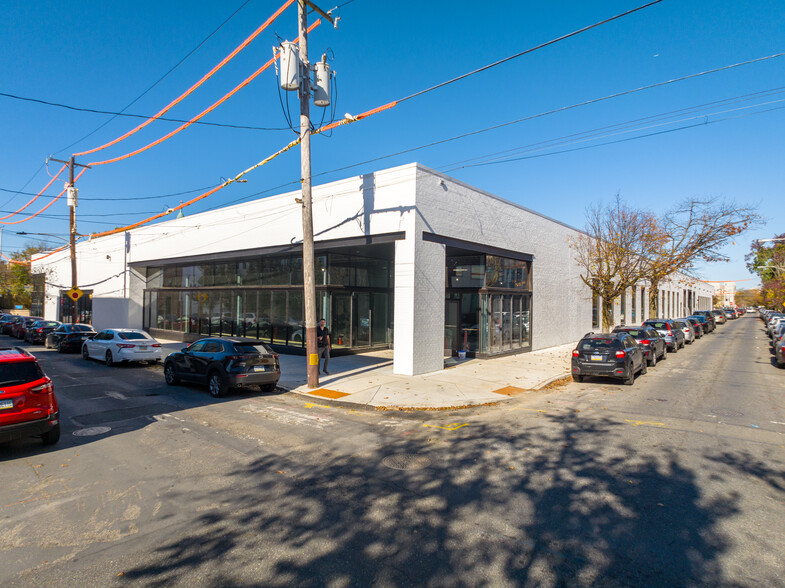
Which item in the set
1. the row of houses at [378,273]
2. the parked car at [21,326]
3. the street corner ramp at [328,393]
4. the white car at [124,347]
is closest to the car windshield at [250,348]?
the street corner ramp at [328,393]

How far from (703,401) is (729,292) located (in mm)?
195522

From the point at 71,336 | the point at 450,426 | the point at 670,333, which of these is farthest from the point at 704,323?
the point at 71,336

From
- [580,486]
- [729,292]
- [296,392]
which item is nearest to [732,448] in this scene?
[580,486]

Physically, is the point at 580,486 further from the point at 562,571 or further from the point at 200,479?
the point at 200,479

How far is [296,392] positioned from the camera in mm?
12734

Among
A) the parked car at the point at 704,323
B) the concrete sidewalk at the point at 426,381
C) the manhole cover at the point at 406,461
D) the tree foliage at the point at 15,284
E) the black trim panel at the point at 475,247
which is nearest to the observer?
the manhole cover at the point at 406,461

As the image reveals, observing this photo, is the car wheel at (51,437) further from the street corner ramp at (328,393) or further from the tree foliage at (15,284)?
the tree foliage at (15,284)

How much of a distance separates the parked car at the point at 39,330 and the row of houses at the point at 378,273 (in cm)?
474

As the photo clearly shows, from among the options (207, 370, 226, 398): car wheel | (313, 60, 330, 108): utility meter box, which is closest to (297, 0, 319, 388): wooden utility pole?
(313, 60, 330, 108): utility meter box

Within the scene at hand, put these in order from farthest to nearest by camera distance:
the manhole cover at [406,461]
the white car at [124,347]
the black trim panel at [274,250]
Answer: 1. the white car at [124,347]
2. the black trim panel at [274,250]
3. the manhole cover at [406,461]

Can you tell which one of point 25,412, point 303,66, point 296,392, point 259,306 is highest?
point 303,66

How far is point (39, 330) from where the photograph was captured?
A: 89.4 feet

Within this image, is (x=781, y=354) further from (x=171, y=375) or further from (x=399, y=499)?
(x=171, y=375)

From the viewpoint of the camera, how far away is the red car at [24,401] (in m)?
6.76
